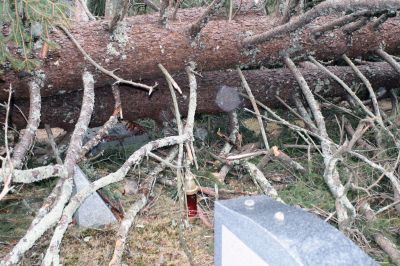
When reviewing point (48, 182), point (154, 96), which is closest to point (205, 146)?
point (154, 96)

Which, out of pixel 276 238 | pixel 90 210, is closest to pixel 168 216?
pixel 90 210

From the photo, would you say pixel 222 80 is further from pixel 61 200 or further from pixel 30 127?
pixel 61 200

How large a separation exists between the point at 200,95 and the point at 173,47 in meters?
0.57

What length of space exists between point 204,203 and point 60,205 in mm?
1003

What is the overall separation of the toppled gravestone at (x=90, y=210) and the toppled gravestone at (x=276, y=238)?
1.35m

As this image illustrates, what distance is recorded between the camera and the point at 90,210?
255 centimetres

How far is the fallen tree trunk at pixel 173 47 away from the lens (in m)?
2.60

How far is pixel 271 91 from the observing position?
3.39 metres

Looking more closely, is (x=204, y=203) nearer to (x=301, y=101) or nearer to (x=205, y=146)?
(x=205, y=146)

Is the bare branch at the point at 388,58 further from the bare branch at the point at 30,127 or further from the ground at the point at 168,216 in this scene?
the bare branch at the point at 30,127

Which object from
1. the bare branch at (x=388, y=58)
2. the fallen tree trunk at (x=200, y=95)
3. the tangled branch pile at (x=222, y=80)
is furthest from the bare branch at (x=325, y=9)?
the bare branch at (x=388, y=58)

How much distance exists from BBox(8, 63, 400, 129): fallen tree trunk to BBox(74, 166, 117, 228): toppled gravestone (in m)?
0.58

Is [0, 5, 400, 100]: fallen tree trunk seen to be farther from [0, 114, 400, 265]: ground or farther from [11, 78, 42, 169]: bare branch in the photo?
[0, 114, 400, 265]: ground

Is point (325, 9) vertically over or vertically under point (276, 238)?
over
